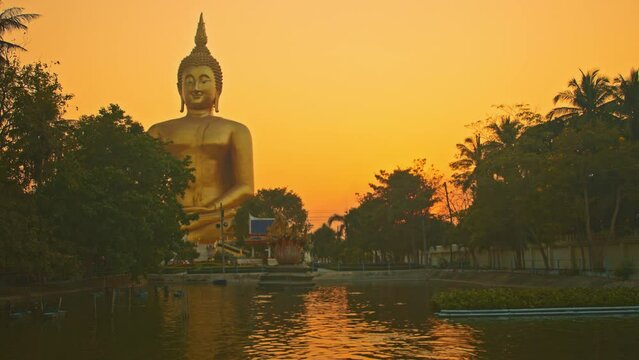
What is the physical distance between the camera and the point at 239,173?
79.6 metres

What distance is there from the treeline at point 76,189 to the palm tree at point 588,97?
26.5 m

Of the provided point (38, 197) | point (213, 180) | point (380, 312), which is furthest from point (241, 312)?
point (213, 180)

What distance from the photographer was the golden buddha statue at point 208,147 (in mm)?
78375

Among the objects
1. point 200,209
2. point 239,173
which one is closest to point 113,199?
point 200,209

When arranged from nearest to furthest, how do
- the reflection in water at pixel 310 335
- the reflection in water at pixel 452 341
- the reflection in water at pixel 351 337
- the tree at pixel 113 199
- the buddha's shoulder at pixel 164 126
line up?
the reflection in water at pixel 452 341 → the reflection in water at pixel 351 337 → the reflection in water at pixel 310 335 → the tree at pixel 113 199 → the buddha's shoulder at pixel 164 126

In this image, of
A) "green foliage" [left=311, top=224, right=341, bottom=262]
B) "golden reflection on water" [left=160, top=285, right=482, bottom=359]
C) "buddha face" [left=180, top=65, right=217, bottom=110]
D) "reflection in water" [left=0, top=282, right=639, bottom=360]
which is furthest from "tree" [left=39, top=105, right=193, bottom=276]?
"green foliage" [left=311, top=224, right=341, bottom=262]

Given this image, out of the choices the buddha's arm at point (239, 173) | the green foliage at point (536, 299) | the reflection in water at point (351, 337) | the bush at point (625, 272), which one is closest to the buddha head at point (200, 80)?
the buddha's arm at point (239, 173)

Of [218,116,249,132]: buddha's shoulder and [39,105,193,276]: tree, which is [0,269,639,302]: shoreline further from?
[218,116,249,132]: buddha's shoulder

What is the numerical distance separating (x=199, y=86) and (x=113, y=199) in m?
41.7

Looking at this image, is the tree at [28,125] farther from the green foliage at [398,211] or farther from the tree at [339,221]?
the tree at [339,221]

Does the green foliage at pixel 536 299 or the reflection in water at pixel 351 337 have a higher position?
the green foliage at pixel 536 299

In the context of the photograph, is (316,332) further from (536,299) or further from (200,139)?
(200,139)

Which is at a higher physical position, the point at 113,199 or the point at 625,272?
the point at 113,199

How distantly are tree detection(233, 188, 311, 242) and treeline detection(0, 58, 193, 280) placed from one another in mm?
25138
